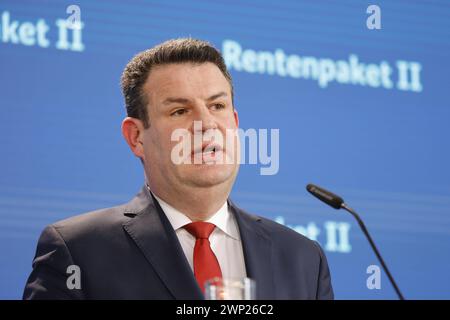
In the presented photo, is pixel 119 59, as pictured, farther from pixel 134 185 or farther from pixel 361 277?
pixel 361 277

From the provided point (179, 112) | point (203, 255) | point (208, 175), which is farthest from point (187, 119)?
point (203, 255)

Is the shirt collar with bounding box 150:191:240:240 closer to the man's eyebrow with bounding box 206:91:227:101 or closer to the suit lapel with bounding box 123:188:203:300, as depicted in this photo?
the suit lapel with bounding box 123:188:203:300

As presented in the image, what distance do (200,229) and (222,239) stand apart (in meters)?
0.09

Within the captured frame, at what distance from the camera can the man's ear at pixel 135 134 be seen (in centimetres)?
311

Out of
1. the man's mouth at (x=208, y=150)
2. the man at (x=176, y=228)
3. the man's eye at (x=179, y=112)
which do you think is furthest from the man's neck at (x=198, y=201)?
the man's eye at (x=179, y=112)

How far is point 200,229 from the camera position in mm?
2891

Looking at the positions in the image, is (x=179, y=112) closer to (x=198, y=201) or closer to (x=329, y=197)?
(x=198, y=201)

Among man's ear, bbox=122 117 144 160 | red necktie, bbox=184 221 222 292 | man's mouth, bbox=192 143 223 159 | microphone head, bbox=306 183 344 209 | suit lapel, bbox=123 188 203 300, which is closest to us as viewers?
microphone head, bbox=306 183 344 209

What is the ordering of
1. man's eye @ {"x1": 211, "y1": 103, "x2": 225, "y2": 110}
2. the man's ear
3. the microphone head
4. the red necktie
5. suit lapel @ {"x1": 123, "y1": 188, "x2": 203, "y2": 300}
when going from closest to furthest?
the microphone head
suit lapel @ {"x1": 123, "y1": 188, "x2": 203, "y2": 300}
the red necktie
man's eye @ {"x1": 211, "y1": 103, "x2": 225, "y2": 110}
the man's ear

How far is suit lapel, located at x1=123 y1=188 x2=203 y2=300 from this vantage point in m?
2.64

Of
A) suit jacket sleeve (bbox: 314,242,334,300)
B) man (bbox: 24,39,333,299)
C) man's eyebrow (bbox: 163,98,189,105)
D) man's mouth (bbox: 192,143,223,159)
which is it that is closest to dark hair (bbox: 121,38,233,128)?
man (bbox: 24,39,333,299)

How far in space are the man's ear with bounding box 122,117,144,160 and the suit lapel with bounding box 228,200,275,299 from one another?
0.37 m
